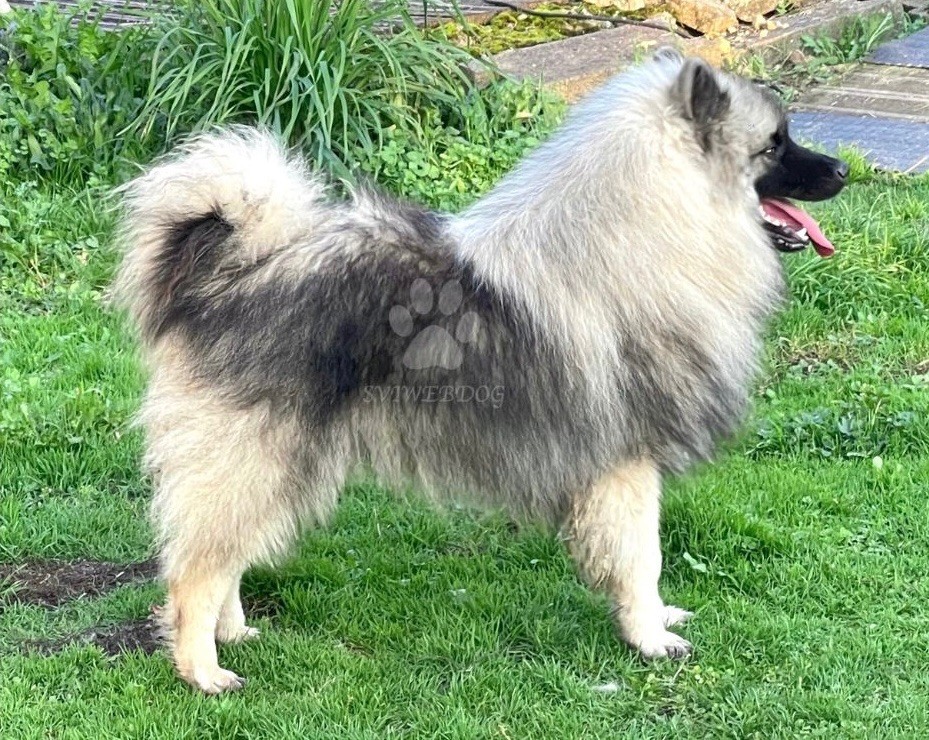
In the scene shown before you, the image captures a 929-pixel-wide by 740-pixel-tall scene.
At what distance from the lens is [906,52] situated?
745 cm

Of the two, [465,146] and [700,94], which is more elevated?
[700,94]

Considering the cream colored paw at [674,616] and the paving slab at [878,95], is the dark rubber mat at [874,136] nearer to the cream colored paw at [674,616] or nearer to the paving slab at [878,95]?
the paving slab at [878,95]

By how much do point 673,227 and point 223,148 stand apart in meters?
1.16

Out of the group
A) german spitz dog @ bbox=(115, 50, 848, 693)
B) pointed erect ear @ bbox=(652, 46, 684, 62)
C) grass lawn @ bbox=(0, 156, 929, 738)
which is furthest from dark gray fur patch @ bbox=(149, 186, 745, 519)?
pointed erect ear @ bbox=(652, 46, 684, 62)

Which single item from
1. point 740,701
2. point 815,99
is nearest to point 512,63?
point 815,99

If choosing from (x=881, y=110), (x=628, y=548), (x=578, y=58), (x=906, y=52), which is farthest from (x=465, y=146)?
(x=906, y=52)

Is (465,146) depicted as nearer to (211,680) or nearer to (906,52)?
(211,680)

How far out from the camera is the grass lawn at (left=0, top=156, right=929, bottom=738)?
2934 mm

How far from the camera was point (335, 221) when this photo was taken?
9.68 ft

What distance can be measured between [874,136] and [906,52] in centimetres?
160

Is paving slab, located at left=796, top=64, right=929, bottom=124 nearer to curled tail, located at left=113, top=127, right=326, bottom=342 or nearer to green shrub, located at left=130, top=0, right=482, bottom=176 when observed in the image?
green shrub, located at left=130, top=0, right=482, bottom=176

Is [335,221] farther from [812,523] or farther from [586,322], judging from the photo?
[812,523]

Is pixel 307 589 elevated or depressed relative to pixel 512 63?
depressed

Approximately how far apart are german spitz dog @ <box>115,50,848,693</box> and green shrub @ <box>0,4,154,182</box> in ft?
9.37
